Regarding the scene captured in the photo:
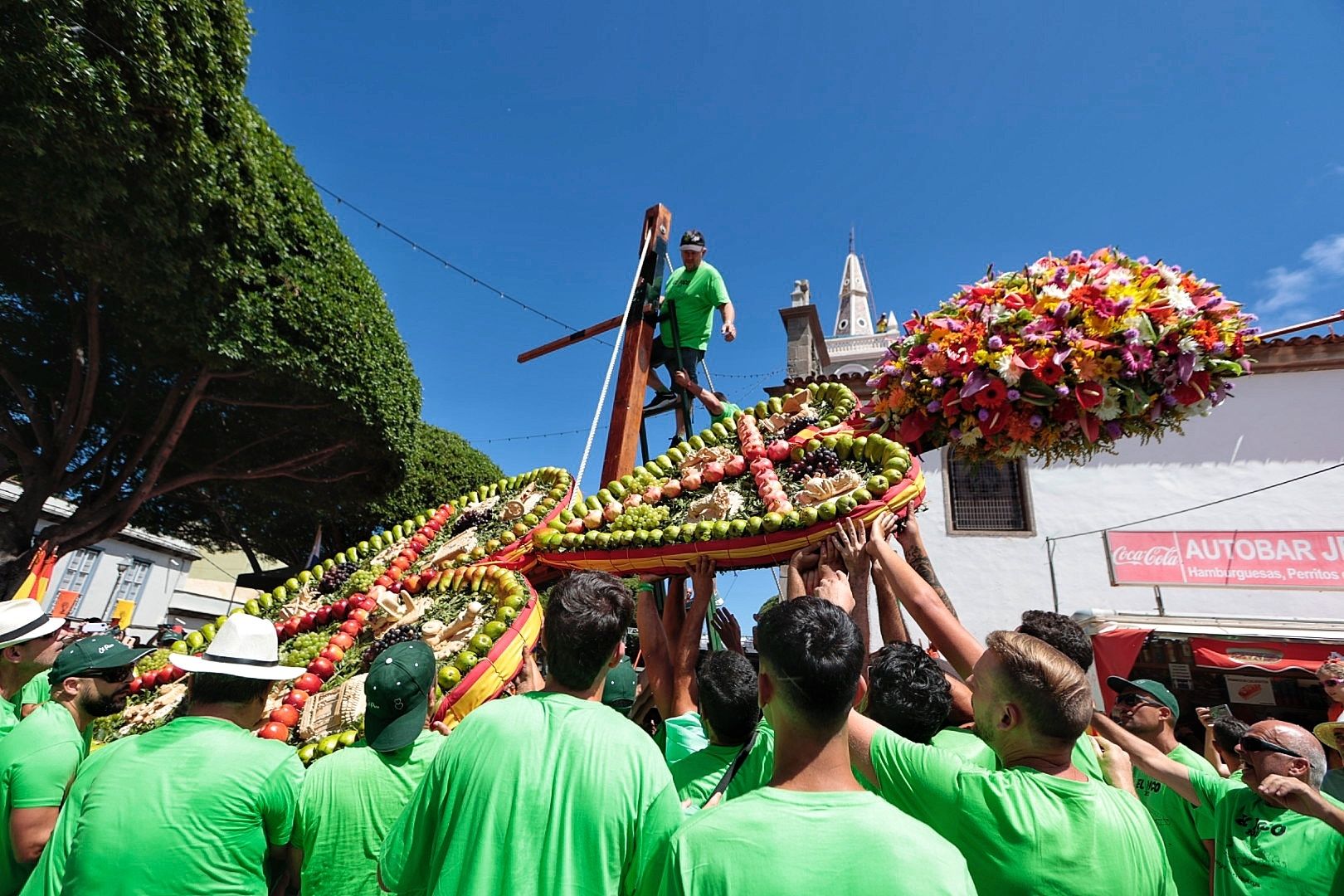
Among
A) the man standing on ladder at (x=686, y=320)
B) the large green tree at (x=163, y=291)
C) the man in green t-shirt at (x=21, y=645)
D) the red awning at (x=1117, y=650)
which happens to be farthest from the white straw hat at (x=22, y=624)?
the red awning at (x=1117, y=650)

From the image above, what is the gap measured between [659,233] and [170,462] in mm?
11479

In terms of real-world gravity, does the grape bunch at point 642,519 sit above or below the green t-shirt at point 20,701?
above

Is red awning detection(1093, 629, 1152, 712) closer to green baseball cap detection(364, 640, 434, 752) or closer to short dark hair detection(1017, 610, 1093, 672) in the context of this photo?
short dark hair detection(1017, 610, 1093, 672)

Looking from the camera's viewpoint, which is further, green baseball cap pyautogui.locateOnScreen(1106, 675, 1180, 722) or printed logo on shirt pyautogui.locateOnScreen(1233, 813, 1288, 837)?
green baseball cap pyautogui.locateOnScreen(1106, 675, 1180, 722)

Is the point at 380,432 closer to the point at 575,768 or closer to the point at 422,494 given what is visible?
the point at 422,494

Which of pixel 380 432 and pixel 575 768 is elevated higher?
pixel 380 432

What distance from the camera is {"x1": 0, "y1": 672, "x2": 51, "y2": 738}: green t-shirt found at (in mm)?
3330

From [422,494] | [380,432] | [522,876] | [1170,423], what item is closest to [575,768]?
[522,876]

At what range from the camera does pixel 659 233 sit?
5539mm

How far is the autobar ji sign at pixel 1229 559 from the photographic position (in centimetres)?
1020

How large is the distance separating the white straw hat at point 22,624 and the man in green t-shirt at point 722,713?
366cm

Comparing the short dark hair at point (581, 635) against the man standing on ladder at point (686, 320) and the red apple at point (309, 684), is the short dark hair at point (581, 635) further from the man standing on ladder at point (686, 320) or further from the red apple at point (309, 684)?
the man standing on ladder at point (686, 320)

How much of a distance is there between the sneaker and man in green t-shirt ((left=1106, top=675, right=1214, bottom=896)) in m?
3.55

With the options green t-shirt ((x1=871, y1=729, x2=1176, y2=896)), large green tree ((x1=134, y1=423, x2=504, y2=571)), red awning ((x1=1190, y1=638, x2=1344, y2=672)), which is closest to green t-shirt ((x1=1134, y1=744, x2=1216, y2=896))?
green t-shirt ((x1=871, y1=729, x2=1176, y2=896))
